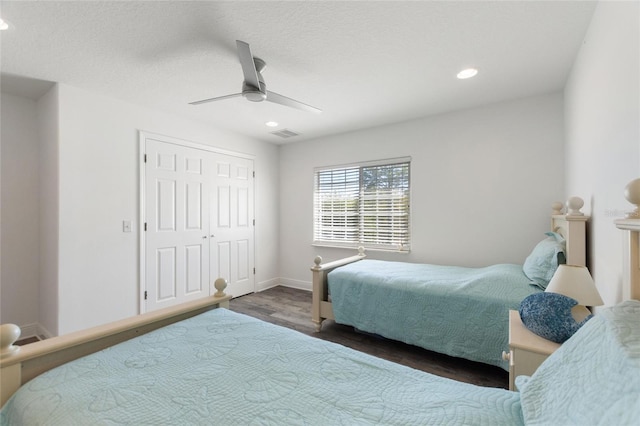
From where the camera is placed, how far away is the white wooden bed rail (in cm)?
108

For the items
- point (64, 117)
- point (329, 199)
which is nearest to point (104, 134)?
point (64, 117)

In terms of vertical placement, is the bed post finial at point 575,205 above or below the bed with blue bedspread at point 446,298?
above

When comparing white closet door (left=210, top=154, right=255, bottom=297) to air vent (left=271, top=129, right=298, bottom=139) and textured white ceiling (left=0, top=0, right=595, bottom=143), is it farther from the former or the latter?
textured white ceiling (left=0, top=0, right=595, bottom=143)

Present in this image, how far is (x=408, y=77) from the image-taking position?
2.51 m

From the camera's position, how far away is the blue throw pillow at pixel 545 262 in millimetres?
2014

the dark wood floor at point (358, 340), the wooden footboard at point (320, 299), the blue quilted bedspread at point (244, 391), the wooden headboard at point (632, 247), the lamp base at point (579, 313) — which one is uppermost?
the wooden headboard at point (632, 247)

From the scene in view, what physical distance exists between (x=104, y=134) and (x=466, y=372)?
4.06 metres

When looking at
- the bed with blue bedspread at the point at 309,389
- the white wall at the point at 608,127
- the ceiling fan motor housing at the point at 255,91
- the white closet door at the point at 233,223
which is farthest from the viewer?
the white closet door at the point at 233,223

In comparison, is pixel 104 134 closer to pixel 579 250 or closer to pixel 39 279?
pixel 39 279

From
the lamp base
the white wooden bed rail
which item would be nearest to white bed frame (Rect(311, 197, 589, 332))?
the lamp base

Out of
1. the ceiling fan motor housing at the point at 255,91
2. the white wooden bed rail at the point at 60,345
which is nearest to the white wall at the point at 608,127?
the ceiling fan motor housing at the point at 255,91

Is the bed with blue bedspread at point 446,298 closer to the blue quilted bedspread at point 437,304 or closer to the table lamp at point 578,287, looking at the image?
the blue quilted bedspread at point 437,304

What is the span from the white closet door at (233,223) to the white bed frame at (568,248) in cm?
168

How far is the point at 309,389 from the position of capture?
3.40ft
